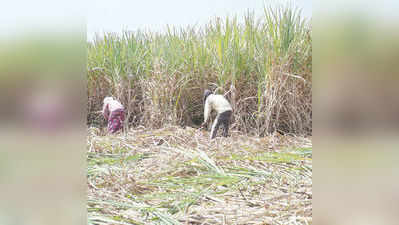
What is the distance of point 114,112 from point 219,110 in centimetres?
67

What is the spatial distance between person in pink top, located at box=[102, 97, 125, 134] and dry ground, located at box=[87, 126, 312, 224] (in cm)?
10

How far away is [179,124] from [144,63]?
0.46 m

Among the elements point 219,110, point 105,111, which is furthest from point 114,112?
point 219,110

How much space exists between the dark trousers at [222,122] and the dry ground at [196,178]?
42mm

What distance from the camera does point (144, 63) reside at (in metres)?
2.09

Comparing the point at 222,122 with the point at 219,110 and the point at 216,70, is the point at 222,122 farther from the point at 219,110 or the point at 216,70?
the point at 216,70

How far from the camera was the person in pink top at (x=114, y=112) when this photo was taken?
79.4 inches

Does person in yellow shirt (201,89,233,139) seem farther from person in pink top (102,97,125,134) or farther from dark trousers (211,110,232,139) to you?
person in pink top (102,97,125,134)

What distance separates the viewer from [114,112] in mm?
2025

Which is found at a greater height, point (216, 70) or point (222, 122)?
point (216, 70)

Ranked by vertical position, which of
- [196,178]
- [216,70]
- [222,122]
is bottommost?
[196,178]

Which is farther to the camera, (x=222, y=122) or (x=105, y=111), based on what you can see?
(x=105, y=111)
